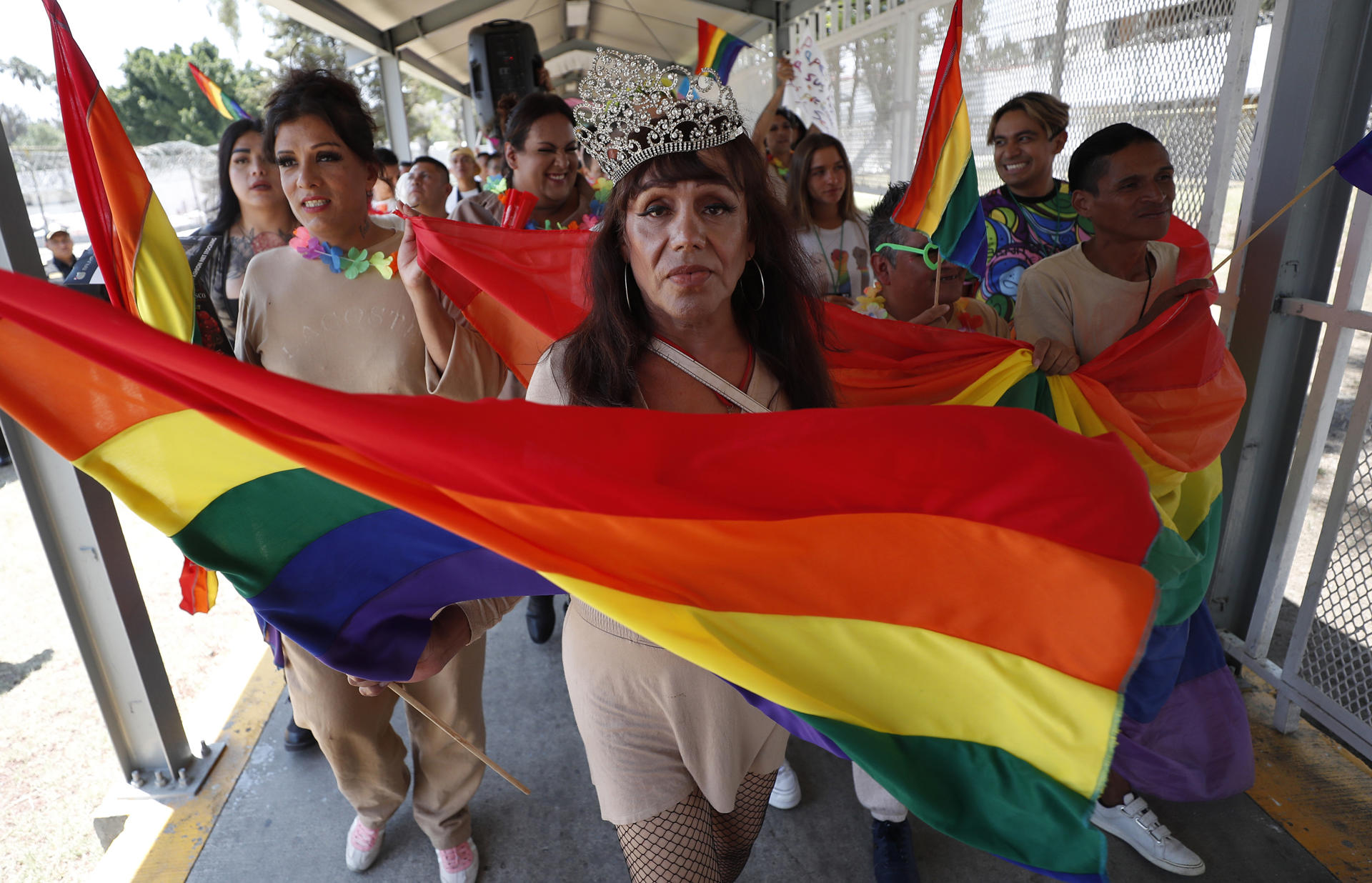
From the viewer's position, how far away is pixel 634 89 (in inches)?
62.2

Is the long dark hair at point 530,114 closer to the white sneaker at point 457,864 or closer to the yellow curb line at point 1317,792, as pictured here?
the white sneaker at point 457,864

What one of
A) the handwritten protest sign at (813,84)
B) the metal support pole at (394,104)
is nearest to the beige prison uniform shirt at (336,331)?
the handwritten protest sign at (813,84)

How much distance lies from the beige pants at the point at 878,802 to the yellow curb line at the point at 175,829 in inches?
83.7

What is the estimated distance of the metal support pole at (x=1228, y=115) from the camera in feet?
9.25

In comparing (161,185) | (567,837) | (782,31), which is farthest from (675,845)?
(782,31)

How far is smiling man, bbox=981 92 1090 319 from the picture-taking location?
126 inches

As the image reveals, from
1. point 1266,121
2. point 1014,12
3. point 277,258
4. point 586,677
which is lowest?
point 586,677

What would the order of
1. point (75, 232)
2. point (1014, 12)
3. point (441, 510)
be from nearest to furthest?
point (441, 510)
point (1014, 12)
point (75, 232)

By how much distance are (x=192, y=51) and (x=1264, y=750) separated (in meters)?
8.70

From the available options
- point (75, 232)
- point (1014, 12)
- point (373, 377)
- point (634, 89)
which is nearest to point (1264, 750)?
point (634, 89)

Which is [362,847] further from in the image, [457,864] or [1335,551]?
[1335,551]

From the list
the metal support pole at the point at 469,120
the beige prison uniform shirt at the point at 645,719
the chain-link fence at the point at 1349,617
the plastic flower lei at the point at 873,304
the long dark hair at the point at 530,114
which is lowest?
the chain-link fence at the point at 1349,617

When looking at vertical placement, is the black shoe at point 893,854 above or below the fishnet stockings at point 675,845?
below

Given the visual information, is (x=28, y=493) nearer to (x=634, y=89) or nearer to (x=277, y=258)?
(x=277, y=258)
